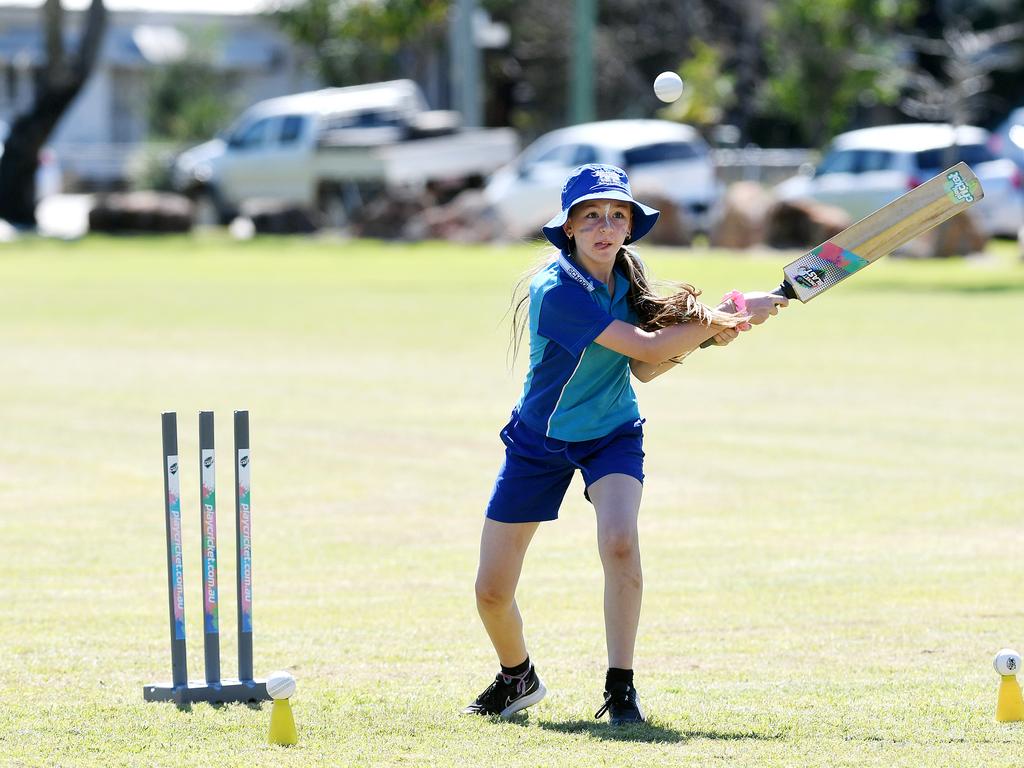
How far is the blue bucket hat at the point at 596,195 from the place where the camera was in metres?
5.76

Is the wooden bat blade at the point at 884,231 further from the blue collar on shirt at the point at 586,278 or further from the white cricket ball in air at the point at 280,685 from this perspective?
the white cricket ball in air at the point at 280,685

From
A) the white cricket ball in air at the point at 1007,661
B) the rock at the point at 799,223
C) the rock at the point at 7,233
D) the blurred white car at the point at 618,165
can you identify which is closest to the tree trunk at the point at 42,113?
the rock at the point at 7,233

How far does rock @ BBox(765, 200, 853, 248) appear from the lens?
28891mm

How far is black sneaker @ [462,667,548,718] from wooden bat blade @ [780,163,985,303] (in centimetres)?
164

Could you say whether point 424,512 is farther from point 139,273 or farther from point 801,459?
point 139,273

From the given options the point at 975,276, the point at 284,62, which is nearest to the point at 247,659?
the point at 975,276

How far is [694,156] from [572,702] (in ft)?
91.2

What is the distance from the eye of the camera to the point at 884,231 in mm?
6129

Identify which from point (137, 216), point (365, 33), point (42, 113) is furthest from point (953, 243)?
point (42, 113)

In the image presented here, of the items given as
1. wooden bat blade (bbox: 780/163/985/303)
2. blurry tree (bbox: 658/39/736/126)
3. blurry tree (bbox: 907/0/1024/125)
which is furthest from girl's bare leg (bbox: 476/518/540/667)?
blurry tree (bbox: 658/39/736/126)

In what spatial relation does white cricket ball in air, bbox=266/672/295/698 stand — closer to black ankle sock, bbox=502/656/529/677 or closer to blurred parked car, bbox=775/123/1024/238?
black ankle sock, bbox=502/656/529/677

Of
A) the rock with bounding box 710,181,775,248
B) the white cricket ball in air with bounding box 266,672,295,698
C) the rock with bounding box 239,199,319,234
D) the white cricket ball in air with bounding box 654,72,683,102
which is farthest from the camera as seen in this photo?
the rock with bounding box 239,199,319,234

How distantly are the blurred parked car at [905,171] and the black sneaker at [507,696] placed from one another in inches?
963

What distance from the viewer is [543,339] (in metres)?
5.88
